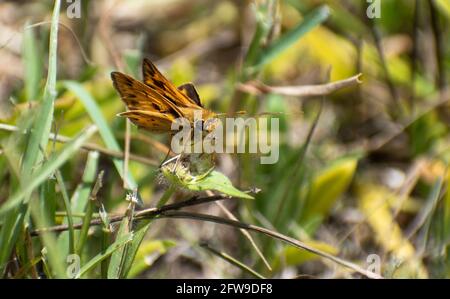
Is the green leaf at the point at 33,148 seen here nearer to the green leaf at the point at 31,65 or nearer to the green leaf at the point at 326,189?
the green leaf at the point at 31,65

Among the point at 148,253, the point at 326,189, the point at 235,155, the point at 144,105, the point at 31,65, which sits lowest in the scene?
the point at 148,253

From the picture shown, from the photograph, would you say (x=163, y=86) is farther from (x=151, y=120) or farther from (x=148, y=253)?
(x=148, y=253)

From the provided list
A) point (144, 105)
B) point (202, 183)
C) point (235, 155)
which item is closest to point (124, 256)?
point (202, 183)

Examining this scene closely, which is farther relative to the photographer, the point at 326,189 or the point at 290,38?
the point at 326,189

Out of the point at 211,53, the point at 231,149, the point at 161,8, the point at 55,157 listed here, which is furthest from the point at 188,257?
the point at 161,8

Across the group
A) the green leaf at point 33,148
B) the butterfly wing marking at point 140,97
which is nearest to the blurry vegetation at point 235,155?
the green leaf at point 33,148

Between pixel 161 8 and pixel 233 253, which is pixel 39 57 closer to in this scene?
pixel 233 253

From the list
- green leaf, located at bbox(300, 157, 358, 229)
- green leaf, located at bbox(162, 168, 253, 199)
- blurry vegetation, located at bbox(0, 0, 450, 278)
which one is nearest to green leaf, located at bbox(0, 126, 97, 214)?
blurry vegetation, located at bbox(0, 0, 450, 278)
